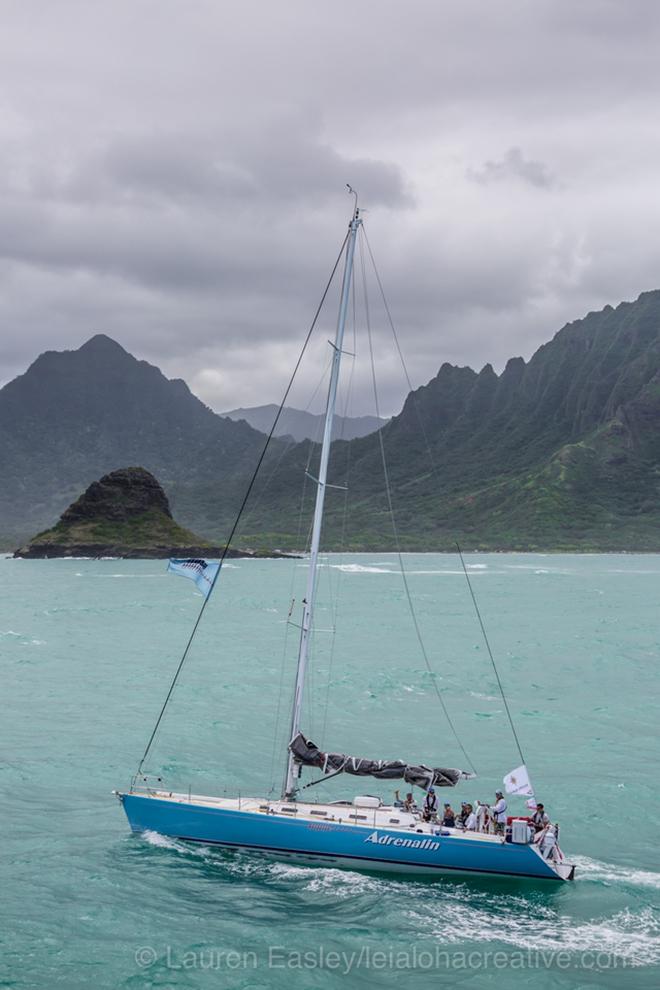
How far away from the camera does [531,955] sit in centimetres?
2223

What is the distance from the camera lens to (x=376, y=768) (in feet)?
93.8

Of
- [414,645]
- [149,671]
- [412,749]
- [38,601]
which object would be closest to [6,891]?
[412,749]

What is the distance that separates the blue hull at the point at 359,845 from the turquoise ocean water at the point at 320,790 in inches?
18.1

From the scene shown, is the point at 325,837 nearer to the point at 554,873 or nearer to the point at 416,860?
the point at 416,860

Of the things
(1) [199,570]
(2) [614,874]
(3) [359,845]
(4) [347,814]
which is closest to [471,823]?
(3) [359,845]

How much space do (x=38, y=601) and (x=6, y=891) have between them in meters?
97.5

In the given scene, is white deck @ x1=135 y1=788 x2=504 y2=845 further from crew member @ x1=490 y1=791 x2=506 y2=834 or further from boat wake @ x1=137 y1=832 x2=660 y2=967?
boat wake @ x1=137 y1=832 x2=660 y2=967

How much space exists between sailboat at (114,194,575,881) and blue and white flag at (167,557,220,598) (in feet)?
11.9

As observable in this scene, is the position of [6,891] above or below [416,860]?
below

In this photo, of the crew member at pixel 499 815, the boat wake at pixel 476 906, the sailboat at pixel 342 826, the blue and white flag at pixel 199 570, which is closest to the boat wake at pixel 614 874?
the boat wake at pixel 476 906

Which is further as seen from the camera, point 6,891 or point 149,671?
point 149,671

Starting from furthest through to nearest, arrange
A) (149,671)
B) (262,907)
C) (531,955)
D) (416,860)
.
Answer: (149,671)
(416,860)
(262,907)
(531,955)

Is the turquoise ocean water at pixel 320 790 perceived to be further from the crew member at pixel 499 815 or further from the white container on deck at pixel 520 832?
the crew member at pixel 499 815

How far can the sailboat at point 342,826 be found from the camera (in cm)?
2594
